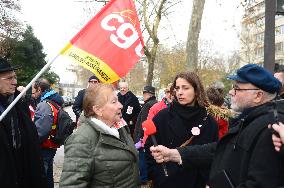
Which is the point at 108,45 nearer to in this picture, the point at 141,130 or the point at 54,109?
the point at 54,109

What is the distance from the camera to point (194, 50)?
37.3ft

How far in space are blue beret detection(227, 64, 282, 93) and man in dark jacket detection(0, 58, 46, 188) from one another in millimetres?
2228

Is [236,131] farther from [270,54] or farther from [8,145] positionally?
[270,54]

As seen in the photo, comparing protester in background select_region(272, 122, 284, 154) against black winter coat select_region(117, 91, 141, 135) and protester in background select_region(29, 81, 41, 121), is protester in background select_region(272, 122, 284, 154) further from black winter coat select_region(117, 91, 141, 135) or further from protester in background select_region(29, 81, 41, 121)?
black winter coat select_region(117, 91, 141, 135)

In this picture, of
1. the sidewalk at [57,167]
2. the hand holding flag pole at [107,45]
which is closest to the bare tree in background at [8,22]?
the sidewalk at [57,167]

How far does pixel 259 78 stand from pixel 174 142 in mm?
1345

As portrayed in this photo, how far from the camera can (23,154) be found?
4230 mm

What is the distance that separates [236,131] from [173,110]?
1.29 metres

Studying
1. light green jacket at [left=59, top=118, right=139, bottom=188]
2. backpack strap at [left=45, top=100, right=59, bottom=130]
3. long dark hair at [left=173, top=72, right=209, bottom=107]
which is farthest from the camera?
backpack strap at [left=45, top=100, right=59, bottom=130]

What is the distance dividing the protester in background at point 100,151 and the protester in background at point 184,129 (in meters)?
0.52

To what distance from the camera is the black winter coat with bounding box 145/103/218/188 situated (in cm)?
391

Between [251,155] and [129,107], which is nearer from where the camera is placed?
[251,155]

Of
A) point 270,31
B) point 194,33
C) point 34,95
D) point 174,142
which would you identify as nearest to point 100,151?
point 174,142

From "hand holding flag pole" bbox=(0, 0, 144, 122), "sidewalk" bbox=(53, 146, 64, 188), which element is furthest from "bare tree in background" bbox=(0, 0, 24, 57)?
"hand holding flag pole" bbox=(0, 0, 144, 122)
